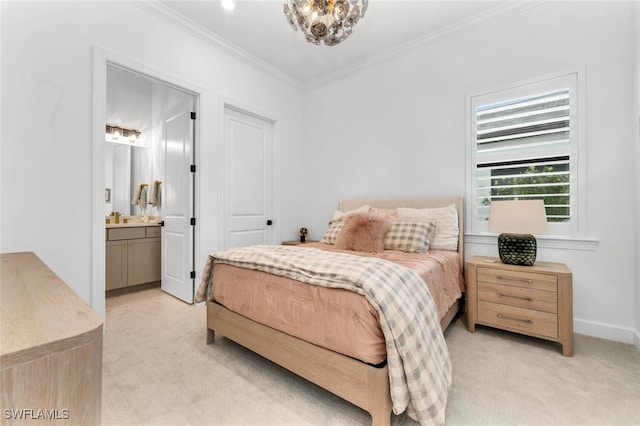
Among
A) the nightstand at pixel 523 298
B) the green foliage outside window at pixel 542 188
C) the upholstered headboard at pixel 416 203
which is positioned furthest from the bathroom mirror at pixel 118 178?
the green foliage outside window at pixel 542 188

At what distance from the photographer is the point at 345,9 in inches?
72.8

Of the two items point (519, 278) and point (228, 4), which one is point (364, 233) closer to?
point (519, 278)

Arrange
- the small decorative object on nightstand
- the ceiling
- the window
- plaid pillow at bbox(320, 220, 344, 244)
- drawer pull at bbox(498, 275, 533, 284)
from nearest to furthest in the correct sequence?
drawer pull at bbox(498, 275, 533, 284) → the window → the ceiling → plaid pillow at bbox(320, 220, 344, 244) → the small decorative object on nightstand

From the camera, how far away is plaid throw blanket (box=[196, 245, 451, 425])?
46.8 inches

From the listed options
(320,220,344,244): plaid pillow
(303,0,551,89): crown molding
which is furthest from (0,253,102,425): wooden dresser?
(303,0,551,89): crown molding

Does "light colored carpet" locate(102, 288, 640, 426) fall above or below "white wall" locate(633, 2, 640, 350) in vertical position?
below

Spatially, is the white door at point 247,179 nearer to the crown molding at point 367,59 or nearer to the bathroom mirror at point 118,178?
the crown molding at point 367,59

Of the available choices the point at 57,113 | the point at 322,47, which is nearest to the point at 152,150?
the point at 57,113

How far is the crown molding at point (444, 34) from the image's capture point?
2.56m

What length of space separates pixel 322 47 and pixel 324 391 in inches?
135

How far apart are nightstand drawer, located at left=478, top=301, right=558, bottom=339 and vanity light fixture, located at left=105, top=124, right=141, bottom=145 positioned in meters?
5.15

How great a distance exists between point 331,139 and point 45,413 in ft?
12.5

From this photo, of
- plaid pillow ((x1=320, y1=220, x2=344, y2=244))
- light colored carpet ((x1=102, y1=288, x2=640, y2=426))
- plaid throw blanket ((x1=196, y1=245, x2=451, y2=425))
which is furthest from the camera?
plaid pillow ((x1=320, y1=220, x2=344, y2=244))

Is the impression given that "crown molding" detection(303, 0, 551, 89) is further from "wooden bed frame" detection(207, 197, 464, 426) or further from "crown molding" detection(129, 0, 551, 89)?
"wooden bed frame" detection(207, 197, 464, 426)
